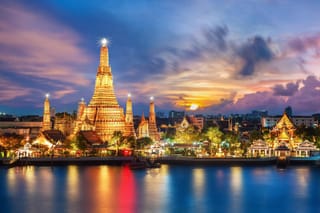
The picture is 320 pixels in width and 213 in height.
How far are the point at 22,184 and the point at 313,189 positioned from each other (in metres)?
13.9

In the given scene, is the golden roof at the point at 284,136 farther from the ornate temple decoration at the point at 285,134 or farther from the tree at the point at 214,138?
the tree at the point at 214,138

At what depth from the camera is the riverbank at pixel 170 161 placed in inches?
1462

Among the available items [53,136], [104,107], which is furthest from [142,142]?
[53,136]

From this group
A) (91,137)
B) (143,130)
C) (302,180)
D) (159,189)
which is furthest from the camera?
(143,130)

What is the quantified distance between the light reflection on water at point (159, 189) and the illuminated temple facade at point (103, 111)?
7.84 meters

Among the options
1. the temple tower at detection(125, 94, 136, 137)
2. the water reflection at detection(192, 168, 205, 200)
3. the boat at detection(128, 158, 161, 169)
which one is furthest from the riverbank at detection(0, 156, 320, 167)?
the temple tower at detection(125, 94, 136, 137)

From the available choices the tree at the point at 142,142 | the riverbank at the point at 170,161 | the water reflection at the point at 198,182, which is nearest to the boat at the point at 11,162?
the riverbank at the point at 170,161

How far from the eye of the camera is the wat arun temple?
140 ft

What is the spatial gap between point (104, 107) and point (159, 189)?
1748 centimetres

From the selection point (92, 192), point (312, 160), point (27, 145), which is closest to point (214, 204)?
point (92, 192)

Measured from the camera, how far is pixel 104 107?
4359 cm

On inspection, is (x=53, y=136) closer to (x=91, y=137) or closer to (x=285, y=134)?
(x=91, y=137)

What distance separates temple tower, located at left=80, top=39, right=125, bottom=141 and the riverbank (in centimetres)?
520

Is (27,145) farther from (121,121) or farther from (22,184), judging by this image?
(22,184)
